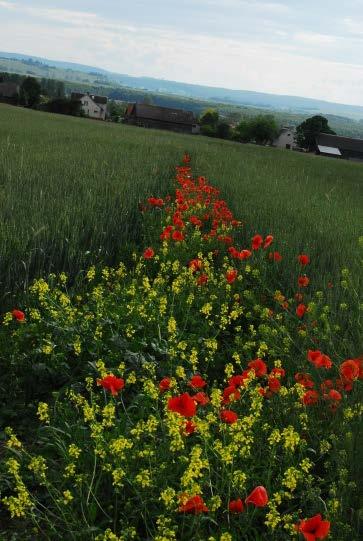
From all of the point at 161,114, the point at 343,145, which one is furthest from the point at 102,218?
the point at 161,114

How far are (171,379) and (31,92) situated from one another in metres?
72.0

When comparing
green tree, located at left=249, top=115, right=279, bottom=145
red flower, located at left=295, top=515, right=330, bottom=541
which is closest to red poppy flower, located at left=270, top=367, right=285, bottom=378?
red flower, located at left=295, top=515, right=330, bottom=541

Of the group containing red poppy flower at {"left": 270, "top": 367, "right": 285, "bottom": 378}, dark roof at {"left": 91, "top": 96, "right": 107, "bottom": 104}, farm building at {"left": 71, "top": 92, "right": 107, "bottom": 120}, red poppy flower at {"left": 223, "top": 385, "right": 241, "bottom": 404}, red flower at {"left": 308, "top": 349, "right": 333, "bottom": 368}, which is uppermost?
red flower at {"left": 308, "top": 349, "right": 333, "bottom": 368}

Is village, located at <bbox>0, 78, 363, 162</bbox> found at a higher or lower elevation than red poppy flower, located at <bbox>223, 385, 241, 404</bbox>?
lower

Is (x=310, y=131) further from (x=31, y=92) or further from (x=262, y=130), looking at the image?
(x=31, y=92)

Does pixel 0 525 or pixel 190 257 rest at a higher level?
pixel 190 257

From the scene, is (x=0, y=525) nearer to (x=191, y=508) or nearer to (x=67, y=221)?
(x=191, y=508)

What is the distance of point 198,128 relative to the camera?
266ft

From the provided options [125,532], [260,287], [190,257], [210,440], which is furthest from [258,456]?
[190,257]

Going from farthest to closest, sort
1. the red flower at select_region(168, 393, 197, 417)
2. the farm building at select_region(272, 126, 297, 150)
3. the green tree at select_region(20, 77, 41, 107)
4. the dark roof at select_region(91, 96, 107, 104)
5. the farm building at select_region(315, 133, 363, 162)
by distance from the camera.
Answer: the dark roof at select_region(91, 96, 107, 104) < the farm building at select_region(272, 126, 297, 150) < the farm building at select_region(315, 133, 363, 162) < the green tree at select_region(20, 77, 41, 107) < the red flower at select_region(168, 393, 197, 417)

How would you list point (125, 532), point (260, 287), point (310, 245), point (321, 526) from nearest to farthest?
point (321, 526) → point (125, 532) → point (260, 287) → point (310, 245)

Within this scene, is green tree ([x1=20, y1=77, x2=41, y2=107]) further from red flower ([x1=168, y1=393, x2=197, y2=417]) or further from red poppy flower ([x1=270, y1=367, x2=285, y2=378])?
red flower ([x1=168, y1=393, x2=197, y2=417])

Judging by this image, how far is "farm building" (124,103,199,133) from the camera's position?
76.8 meters

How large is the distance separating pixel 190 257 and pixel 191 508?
12.1 feet
